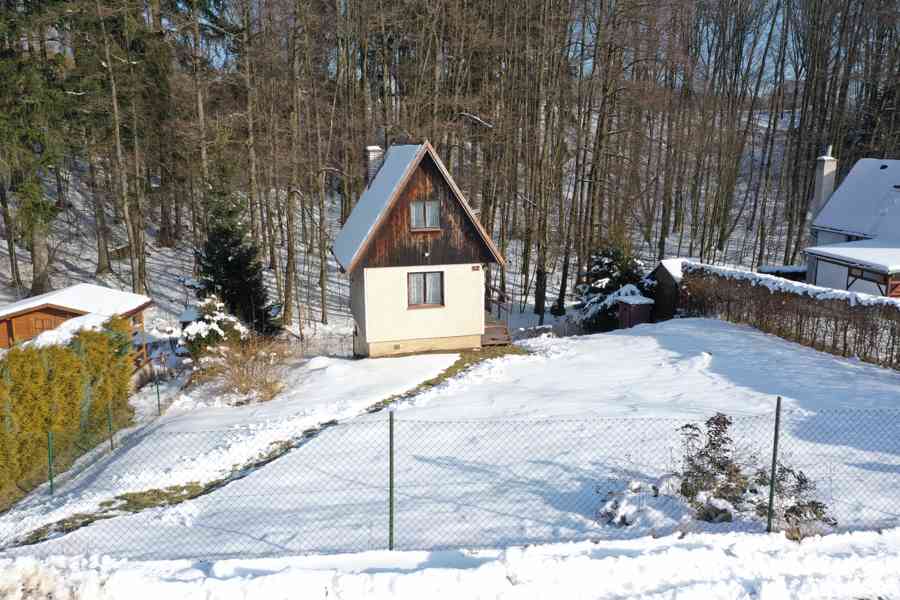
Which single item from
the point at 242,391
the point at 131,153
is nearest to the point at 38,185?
the point at 131,153

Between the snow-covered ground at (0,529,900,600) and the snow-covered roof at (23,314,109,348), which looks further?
the snow-covered roof at (23,314,109,348)

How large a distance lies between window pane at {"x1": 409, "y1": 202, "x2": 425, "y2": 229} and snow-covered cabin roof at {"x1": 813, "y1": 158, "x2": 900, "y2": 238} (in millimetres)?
18012

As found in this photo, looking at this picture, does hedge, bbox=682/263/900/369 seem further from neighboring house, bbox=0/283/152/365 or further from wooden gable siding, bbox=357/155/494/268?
neighboring house, bbox=0/283/152/365

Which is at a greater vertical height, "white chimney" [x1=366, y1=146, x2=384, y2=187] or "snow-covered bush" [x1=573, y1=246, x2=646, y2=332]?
"white chimney" [x1=366, y1=146, x2=384, y2=187]

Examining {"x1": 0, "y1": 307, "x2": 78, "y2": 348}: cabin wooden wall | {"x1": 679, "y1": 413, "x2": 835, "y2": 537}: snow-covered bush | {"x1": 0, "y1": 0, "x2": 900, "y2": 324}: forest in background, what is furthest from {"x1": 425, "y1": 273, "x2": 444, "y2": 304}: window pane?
{"x1": 679, "y1": 413, "x2": 835, "y2": 537}: snow-covered bush

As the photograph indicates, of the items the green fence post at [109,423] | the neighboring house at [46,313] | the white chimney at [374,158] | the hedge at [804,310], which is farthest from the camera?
the white chimney at [374,158]

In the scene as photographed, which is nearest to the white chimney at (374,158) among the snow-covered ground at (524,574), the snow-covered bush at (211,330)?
the snow-covered bush at (211,330)

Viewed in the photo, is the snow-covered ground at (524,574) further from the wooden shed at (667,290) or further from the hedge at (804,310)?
the wooden shed at (667,290)

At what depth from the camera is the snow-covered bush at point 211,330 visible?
2005 centimetres

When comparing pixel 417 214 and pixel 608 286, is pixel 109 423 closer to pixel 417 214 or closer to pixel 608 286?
pixel 417 214

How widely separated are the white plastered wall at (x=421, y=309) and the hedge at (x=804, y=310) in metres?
7.77

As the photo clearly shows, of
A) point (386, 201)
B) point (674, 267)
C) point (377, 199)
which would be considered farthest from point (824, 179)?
point (386, 201)

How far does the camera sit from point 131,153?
1236 inches

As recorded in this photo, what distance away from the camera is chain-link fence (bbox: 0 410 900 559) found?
8.55 meters
